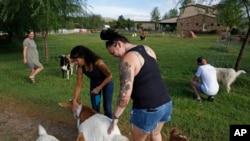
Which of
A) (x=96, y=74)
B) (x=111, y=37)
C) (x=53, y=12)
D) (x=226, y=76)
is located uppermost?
(x=53, y=12)

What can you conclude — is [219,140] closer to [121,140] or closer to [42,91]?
[121,140]

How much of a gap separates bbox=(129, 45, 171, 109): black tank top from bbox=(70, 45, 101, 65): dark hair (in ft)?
4.72

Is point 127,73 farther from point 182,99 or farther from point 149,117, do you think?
point 182,99

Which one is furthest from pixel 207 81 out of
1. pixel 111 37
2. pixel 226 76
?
pixel 111 37

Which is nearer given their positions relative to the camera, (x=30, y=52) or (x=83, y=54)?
(x=83, y=54)

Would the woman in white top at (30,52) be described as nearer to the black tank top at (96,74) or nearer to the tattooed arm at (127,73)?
the black tank top at (96,74)

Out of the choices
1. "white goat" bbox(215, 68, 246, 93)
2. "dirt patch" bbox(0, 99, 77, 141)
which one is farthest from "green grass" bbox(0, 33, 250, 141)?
"dirt patch" bbox(0, 99, 77, 141)

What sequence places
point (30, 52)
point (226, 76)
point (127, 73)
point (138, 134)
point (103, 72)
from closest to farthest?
point (127, 73)
point (138, 134)
point (103, 72)
point (226, 76)
point (30, 52)

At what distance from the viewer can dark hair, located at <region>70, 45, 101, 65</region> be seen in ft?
13.6

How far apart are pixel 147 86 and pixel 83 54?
1.58 meters

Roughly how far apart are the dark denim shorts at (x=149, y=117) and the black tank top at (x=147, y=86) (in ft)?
0.17

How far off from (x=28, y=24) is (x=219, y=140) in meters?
15.8

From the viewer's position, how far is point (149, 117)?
3014mm

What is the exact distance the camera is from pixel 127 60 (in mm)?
2797
